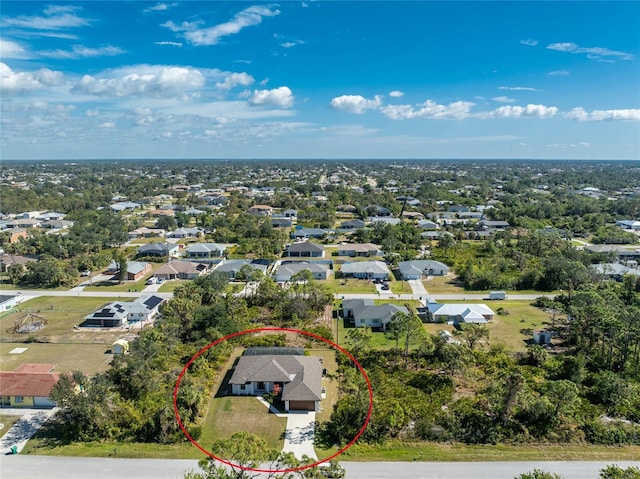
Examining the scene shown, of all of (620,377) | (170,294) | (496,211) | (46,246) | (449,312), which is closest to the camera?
(620,377)

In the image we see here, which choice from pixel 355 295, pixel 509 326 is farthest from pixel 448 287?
pixel 509 326

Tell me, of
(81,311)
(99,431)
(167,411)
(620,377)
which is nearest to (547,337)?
(620,377)

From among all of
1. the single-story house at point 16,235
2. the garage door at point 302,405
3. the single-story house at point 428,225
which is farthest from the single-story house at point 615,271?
the single-story house at point 16,235

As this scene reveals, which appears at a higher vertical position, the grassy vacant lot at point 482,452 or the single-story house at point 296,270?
the single-story house at point 296,270

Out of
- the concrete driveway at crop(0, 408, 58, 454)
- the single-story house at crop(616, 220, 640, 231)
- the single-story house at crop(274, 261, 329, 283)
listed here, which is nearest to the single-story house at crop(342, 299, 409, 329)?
the single-story house at crop(274, 261, 329, 283)

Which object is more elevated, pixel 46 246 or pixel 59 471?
pixel 46 246

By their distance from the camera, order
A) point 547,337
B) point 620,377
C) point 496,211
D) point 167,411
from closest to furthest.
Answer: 1. point 167,411
2. point 620,377
3. point 547,337
4. point 496,211

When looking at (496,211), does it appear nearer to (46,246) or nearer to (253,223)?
(253,223)

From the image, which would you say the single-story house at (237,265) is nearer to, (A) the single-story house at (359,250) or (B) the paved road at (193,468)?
(A) the single-story house at (359,250)
